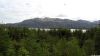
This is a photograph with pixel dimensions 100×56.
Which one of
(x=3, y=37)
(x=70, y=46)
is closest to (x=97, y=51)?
(x=70, y=46)

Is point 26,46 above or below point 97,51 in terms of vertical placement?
above

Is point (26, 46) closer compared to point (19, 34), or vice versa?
point (26, 46)

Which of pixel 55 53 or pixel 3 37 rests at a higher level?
pixel 3 37

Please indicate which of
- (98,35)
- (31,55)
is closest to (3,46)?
(31,55)

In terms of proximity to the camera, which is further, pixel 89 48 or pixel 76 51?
pixel 89 48

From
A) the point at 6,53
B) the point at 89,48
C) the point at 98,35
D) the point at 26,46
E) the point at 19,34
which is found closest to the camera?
the point at 6,53

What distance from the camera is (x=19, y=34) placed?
330 ft

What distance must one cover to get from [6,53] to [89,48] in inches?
1288

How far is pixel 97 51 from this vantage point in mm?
71312

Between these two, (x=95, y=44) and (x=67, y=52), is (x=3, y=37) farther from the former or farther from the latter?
(x=95, y=44)

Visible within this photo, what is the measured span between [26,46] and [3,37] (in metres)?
6.04

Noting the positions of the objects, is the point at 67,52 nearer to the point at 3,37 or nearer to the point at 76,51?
the point at 76,51

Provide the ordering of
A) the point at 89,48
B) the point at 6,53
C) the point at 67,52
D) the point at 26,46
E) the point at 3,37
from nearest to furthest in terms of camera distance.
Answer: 1. the point at 6,53
2. the point at 3,37
3. the point at 26,46
4. the point at 67,52
5. the point at 89,48

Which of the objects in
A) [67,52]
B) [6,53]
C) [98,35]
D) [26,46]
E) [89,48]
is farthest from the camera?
[98,35]
